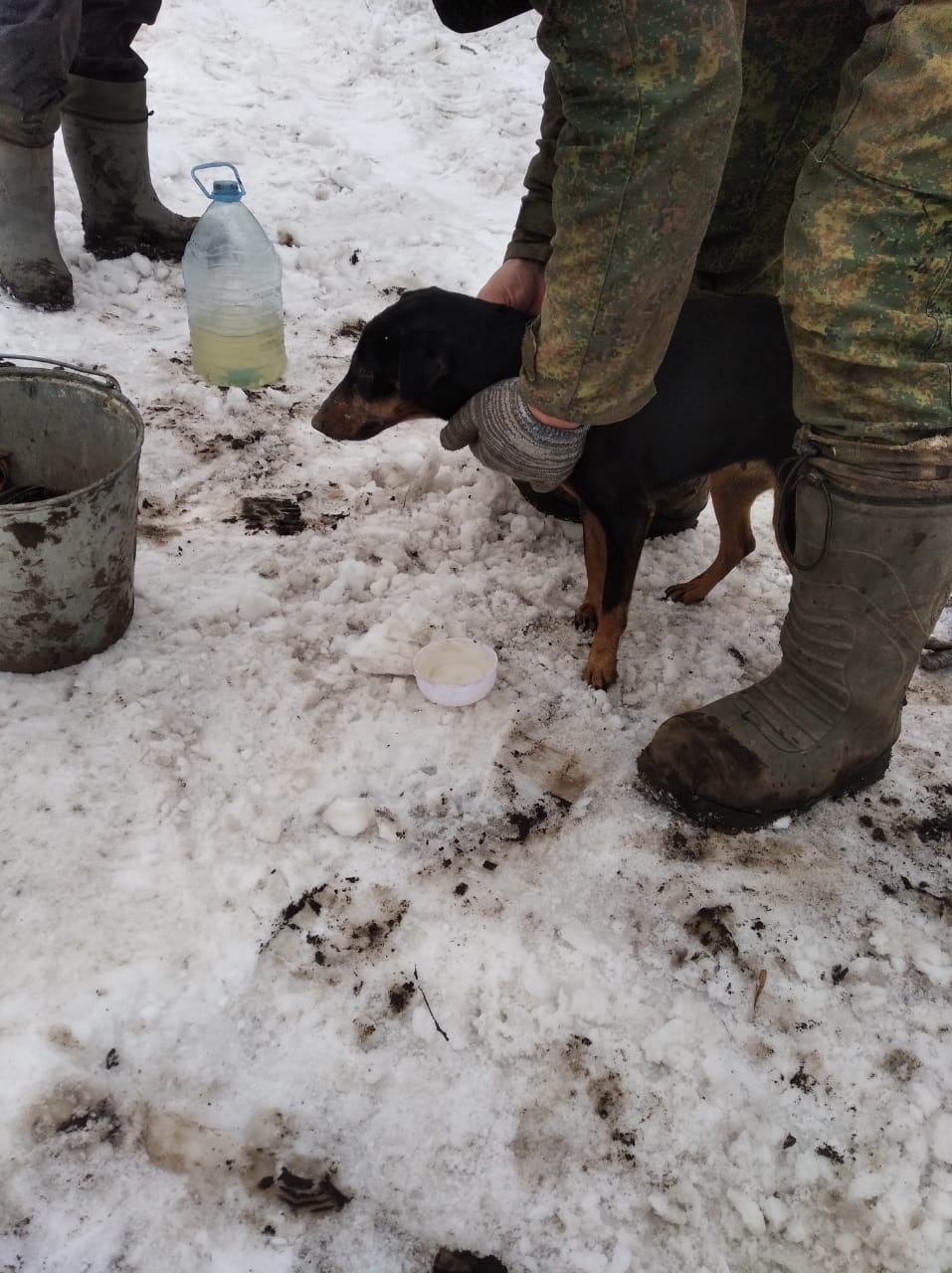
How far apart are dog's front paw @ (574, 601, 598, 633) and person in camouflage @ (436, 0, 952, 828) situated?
1.69 feet

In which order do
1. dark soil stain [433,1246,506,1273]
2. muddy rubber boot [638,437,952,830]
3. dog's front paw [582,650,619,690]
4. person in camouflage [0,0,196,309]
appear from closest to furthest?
dark soil stain [433,1246,506,1273] < muddy rubber boot [638,437,952,830] < dog's front paw [582,650,619,690] < person in camouflage [0,0,196,309]

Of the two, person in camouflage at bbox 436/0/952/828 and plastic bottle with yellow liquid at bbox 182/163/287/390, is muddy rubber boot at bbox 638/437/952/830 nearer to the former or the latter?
person in camouflage at bbox 436/0/952/828

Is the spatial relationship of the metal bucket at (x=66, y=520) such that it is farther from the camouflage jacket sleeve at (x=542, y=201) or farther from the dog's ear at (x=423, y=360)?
the camouflage jacket sleeve at (x=542, y=201)

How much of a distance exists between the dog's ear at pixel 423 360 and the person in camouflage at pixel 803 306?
0.15m

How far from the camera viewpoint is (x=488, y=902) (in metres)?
1.76

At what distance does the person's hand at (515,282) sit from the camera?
245 cm

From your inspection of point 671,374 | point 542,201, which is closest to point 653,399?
point 671,374

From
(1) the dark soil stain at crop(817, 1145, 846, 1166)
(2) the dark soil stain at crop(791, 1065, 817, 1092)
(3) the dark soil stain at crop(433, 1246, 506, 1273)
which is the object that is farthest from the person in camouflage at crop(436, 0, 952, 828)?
(3) the dark soil stain at crop(433, 1246, 506, 1273)

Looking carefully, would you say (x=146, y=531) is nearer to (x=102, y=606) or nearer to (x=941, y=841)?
(x=102, y=606)

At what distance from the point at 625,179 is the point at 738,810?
1.28 m

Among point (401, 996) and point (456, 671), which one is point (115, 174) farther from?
point (401, 996)

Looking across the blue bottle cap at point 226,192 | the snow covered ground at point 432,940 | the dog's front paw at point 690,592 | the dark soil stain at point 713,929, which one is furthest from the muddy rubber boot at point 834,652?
the blue bottle cap at point 226,192

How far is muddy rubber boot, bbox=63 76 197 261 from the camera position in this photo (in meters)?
3.61

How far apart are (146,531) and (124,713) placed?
0.82 m
